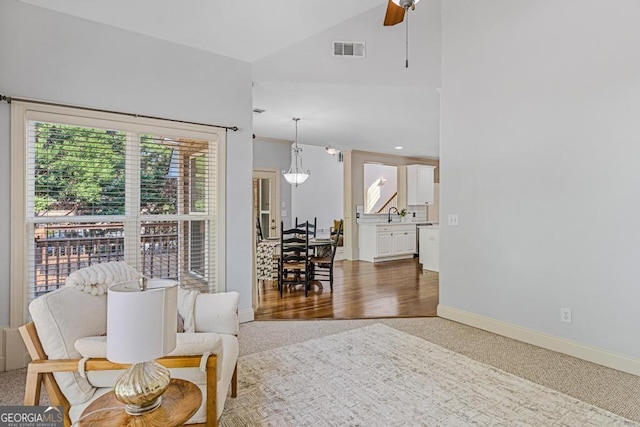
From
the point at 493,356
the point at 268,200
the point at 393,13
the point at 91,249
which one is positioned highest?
the point at 393,13

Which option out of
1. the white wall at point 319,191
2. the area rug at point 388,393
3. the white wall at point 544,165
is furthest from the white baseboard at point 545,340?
the white wall at point 319,191

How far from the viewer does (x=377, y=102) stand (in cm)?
508

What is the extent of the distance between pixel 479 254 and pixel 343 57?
271cm

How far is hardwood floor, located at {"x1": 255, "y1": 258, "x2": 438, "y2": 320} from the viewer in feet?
14.0

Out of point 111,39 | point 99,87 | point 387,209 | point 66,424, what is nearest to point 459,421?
point 66,424

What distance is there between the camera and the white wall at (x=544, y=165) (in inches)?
109

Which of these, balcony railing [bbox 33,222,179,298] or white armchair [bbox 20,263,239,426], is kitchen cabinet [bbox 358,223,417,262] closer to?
balcony railing [bbox 33,222,179,298]

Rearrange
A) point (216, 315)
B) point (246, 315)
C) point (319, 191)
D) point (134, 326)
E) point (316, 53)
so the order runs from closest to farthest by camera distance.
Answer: point (134, 326) < point (216, 315) < point (246, 315) < point (316, 53) < point (319, 191)

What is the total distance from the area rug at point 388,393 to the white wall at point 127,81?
1395 mm

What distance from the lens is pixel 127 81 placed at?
3.21 meters

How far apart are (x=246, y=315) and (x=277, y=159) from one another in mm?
4667

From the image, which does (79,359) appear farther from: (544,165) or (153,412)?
(544,165)

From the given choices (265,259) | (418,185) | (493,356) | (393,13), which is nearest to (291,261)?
(265,259)

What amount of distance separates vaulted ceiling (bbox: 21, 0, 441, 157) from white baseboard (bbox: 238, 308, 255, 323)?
259 centimetres
